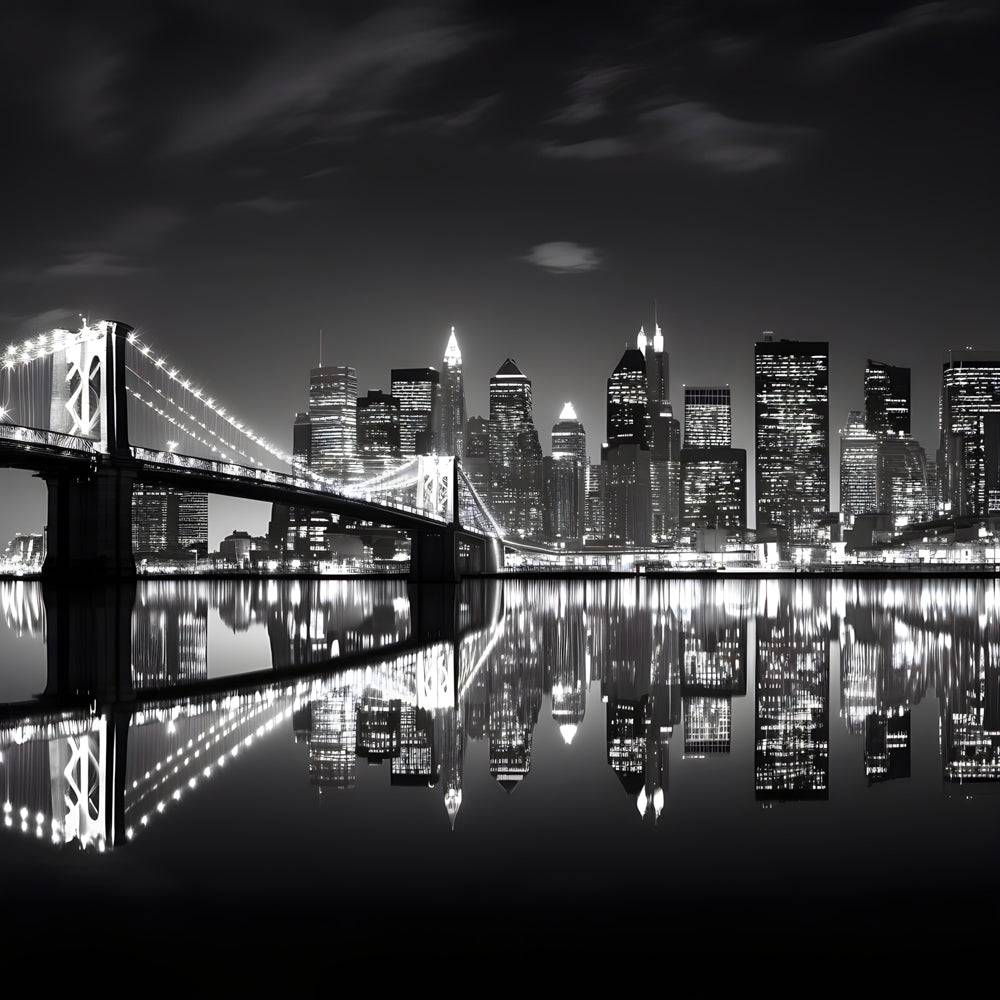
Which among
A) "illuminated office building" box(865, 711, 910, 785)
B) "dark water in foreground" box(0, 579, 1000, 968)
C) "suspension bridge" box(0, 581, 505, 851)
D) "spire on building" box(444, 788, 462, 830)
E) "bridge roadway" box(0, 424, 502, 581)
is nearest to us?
"dark water in foreground" box(0, 579, 1000, 968)

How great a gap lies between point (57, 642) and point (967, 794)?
15.8 metres

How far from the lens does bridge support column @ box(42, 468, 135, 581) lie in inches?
1602

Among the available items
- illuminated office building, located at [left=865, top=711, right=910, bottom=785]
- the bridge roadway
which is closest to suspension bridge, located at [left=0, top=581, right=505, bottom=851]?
illuminated office building, located at [left=865, top=711, right=910, bottom=785]

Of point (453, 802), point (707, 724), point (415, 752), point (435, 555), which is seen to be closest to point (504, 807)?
point (453, 802)

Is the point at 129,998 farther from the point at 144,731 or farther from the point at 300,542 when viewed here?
the point at 300,542

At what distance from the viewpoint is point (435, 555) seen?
63.5 m

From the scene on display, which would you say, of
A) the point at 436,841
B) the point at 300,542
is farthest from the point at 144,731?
the point at 300,542

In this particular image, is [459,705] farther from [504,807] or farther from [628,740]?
[504,807]

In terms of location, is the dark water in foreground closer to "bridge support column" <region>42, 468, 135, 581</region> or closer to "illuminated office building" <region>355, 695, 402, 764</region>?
"illuminated office building" <region>355, 695, 402, 764</region>

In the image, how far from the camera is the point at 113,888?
455 centimetres

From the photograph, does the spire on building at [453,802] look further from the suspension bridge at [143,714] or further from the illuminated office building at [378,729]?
the suspension bridge at [143,714]

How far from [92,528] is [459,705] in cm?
3366

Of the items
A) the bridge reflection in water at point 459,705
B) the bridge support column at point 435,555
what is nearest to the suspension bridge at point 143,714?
the bridge reflection in water at point 459,705

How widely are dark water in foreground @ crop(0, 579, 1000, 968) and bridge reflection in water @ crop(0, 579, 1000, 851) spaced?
0.15 feet
